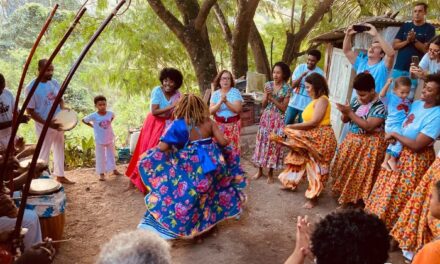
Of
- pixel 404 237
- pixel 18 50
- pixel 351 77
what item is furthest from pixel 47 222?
pixel 18 50

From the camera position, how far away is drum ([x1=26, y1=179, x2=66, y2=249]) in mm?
3777

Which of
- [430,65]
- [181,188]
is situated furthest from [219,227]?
[430,65]

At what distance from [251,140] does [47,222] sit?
4.48 metres

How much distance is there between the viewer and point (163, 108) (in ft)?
17.5

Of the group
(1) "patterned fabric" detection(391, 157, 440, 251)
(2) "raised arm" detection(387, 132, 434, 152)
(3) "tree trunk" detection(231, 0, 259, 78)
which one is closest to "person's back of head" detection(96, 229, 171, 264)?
(1) "patterned fabric" detection(391, 157, 440, 251)

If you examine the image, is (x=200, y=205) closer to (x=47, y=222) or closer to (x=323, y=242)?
(x=47, y=222)

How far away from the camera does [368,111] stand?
4.52 metres

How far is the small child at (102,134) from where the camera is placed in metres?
5.89

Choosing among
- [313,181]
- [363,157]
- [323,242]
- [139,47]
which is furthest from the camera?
[139,47]

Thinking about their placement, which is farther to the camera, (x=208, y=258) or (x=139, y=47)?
(x=139, y=47)

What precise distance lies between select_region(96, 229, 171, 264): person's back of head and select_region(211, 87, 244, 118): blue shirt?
13.5 feet

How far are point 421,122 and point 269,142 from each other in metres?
2.46

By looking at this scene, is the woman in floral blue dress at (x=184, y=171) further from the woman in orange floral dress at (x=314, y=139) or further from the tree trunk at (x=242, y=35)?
the tree trunk at (x=242, y=35)

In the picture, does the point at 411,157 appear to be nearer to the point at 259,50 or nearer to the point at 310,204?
the point at 310,204
